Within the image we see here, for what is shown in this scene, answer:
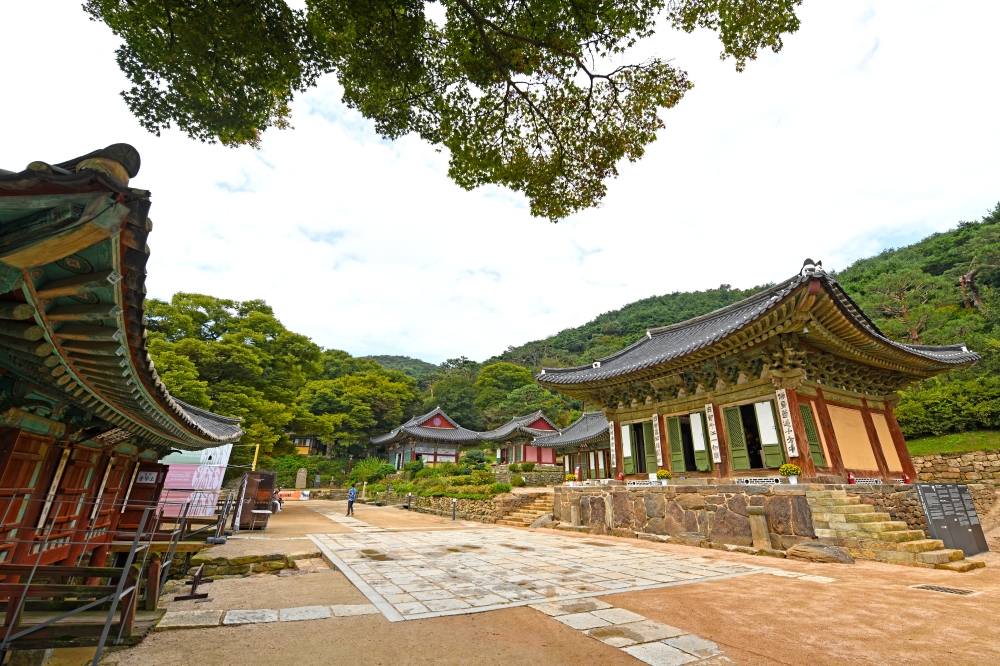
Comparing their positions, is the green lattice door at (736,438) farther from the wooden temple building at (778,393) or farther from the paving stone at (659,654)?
the paving stone at (659,654)

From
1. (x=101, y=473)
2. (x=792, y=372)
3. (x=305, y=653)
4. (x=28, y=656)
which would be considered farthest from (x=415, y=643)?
(x=792, y=372)

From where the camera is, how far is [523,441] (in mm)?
35125

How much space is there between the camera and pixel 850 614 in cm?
461

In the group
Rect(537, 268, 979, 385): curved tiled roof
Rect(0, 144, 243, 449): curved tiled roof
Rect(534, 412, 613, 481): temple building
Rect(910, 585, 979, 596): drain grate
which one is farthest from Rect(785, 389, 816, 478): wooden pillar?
Rect(534, 412, 613, 481): temple building

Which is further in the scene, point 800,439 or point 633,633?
point 800,439

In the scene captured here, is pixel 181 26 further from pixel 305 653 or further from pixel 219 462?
pixel 219 462

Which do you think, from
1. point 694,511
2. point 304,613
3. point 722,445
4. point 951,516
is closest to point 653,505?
point 694,511

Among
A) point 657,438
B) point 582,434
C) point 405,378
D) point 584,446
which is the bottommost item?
point 657,438

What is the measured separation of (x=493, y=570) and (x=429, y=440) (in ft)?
107

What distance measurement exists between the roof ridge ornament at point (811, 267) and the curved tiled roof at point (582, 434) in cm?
1957

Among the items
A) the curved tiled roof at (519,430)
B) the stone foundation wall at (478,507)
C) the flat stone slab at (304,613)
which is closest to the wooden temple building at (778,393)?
the stone foundation wall at (478,507)

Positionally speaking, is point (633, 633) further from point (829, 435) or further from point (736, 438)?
point (829, 435)

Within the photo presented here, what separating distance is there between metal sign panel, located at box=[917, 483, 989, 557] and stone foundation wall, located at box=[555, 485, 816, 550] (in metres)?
2.37

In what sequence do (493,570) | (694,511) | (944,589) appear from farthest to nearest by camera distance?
(694,511)
(493,570)
(944,589)
